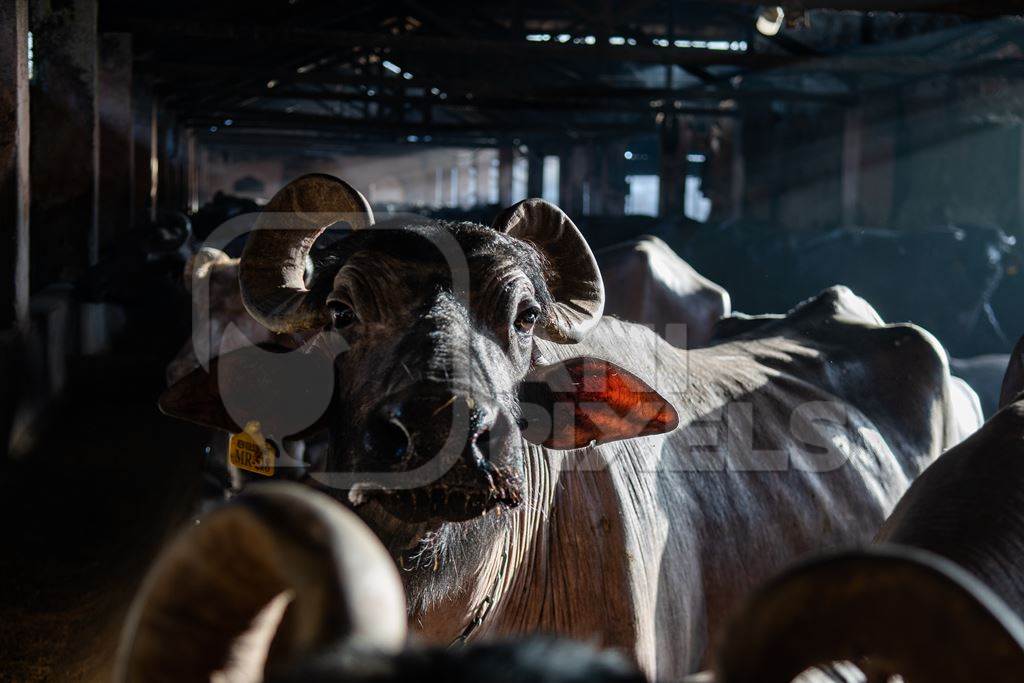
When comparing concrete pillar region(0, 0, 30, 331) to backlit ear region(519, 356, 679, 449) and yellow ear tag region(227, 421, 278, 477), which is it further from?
backlit ear region(519, 356, 679, 449)

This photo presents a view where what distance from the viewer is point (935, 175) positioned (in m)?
13.3

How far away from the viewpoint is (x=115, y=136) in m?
11.7

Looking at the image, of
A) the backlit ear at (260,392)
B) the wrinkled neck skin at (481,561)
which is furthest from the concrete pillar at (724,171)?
the backlit ear at (260,392)

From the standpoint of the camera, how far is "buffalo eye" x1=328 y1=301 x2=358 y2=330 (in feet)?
7.71

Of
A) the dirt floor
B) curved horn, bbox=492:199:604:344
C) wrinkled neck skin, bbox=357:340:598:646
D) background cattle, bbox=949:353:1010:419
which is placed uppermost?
curved horn, bbox=492:199:604:344

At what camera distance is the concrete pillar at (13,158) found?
5848 millimetres

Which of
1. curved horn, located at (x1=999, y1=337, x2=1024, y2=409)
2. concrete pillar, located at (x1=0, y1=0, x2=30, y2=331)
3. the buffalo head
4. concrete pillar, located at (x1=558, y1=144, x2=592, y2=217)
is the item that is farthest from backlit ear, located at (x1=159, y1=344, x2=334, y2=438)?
concrete pillar, located at (x1=558, y1=144, x2=592, y2=217)

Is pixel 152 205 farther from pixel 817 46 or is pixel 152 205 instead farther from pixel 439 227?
pixel 439 227

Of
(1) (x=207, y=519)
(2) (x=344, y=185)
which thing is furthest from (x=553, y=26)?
(1) (x=207, y=519)

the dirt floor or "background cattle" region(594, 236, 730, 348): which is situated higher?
"background cattle" region(594, 236, 730, 348)

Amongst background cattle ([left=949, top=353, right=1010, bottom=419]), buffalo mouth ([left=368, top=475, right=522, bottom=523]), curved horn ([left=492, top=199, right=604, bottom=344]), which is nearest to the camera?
buffalo mouth ([left=368, top=475, right=522, bottom=523])

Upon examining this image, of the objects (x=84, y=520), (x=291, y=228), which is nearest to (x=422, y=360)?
(x=291, y=228)

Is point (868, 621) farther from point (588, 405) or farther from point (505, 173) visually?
point (505, 173)

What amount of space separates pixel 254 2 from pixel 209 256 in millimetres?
8036
